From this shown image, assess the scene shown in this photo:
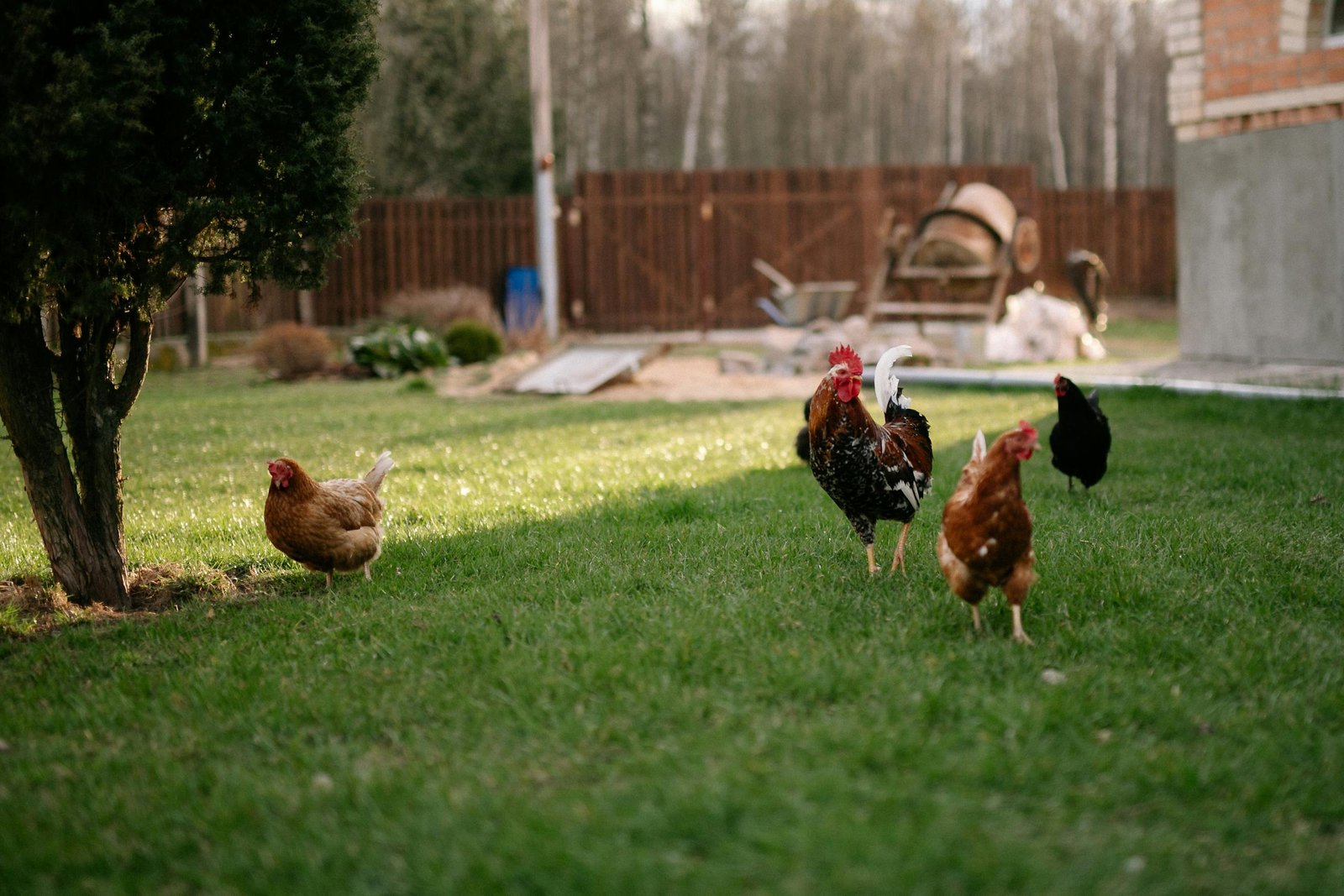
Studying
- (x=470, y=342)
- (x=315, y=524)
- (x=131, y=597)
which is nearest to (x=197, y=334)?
(x=470, y=342)

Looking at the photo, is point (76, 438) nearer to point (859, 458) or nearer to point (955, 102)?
point (859, 458)

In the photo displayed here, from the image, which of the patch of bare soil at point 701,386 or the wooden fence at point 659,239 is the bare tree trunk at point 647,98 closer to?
the wooden fence at point 659,239

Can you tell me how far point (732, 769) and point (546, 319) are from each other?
1786 cm

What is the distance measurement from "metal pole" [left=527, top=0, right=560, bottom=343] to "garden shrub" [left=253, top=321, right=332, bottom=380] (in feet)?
15.9

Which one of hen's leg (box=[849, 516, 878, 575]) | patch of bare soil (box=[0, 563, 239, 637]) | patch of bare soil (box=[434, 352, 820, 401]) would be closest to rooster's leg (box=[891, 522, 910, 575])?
hen's leg (box=[849, 516, 878, 575])

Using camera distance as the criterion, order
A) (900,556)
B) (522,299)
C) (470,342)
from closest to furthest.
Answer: (900,556)
(470,342)
(522,299)

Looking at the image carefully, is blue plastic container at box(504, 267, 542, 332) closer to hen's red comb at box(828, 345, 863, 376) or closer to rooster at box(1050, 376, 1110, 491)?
rooster at box(1050, 376, 1110, 491)

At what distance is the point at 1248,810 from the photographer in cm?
287

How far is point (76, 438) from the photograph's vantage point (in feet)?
15.8

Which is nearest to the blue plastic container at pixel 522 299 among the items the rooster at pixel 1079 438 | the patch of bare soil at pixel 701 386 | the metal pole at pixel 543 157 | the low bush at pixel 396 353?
the metal pole at pixel 543 157

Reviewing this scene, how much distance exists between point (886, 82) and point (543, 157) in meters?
34.7

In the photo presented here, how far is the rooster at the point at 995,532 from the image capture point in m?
3.95

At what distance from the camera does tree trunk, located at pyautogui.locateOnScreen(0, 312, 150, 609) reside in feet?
15.2

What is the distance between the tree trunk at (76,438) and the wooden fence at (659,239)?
1801 centimetres
